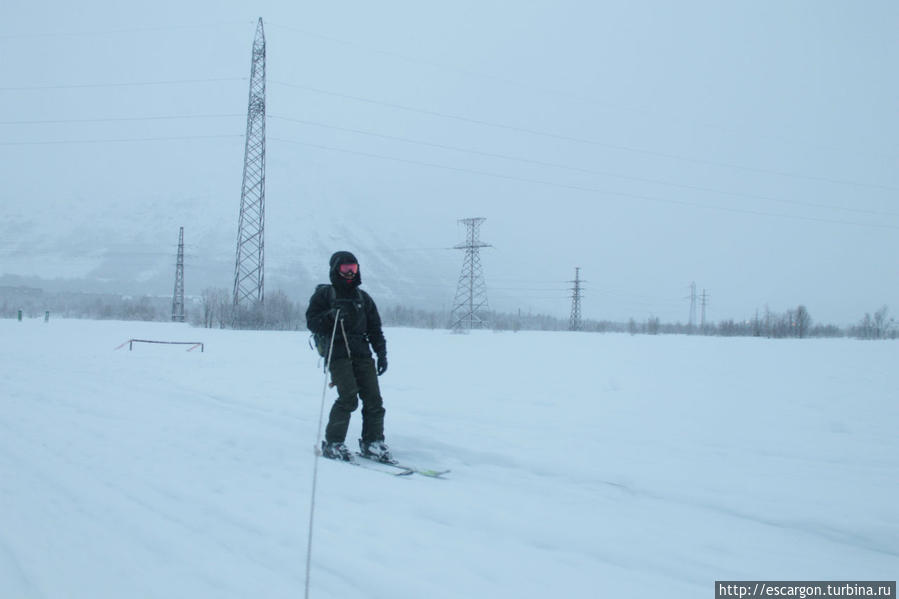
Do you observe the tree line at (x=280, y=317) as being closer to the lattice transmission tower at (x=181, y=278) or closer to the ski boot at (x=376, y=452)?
the lattice transmission tower at (x=181, y=278)

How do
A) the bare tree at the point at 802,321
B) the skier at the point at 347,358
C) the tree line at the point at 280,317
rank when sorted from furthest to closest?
the bare tree at the point at 802,321 → the tree line at the point at 280,317 → the skier at the point at 347,358

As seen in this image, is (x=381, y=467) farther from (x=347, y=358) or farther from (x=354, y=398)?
(x=347, y=358)

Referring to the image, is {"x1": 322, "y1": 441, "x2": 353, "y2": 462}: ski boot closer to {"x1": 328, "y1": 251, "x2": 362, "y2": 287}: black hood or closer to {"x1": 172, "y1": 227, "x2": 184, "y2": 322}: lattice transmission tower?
{"x1": 328, "y1": 251, "x2": 362, "y2": 287}: black hood

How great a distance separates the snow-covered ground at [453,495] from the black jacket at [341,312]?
1209 mm

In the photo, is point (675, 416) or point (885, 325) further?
point (885, 325)

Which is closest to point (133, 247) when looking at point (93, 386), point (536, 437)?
point (93, 386)

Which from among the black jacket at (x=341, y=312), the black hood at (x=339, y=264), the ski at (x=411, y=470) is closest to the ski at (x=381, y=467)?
the ski at (x=411, y=470)

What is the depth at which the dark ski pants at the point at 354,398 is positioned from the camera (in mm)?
5426

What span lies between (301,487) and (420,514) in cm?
115

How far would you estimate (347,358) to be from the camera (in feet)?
18.2

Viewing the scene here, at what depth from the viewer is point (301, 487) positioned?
4.48 metres

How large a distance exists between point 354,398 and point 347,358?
1.35 feet

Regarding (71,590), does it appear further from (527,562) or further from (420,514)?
(527,562)

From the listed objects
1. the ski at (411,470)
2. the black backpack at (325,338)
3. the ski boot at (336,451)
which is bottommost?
the ski at (411,470)
